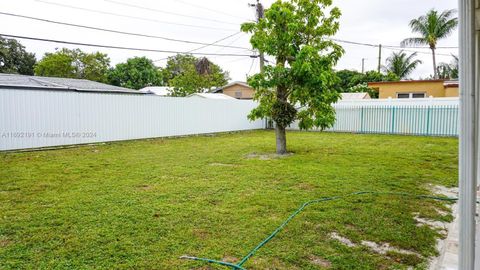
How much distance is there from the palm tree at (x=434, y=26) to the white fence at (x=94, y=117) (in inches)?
591

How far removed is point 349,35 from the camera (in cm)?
1920

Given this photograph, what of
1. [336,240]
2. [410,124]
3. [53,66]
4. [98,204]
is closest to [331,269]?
[336,240]

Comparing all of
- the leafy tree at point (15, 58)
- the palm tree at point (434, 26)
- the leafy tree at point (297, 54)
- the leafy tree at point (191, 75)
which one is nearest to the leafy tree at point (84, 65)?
the leafy tree at point (15, 58)

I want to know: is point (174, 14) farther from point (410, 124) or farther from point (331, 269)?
point (331, 269)

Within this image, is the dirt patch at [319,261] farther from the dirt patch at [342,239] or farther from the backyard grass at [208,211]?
the dirt patch at [342,239]

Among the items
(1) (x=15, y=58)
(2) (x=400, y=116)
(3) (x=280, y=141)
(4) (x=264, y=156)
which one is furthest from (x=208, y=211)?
(1) (x=15, y=58)

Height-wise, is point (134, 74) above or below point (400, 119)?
above

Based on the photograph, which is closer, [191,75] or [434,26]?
[434,26]

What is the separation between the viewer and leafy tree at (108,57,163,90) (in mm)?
24969

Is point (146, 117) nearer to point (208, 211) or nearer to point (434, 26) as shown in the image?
point (208, 211)

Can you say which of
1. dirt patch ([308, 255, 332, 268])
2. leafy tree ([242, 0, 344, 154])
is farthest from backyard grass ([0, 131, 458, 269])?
leafy tree ([242, 0, 344, 154])

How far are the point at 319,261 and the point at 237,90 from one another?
947 inches

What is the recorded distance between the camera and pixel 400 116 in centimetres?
1271

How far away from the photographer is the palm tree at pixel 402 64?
22.3 m
